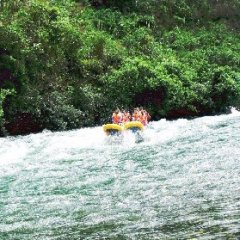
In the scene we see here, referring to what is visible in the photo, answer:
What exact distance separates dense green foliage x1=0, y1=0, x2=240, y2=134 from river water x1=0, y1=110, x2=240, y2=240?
307 inches

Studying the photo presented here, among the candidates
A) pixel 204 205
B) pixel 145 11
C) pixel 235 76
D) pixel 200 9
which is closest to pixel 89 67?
pixel 235 76

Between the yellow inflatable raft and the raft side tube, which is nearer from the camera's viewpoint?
the yellow inflatable raft

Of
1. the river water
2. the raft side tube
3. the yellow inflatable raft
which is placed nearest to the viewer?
the river water

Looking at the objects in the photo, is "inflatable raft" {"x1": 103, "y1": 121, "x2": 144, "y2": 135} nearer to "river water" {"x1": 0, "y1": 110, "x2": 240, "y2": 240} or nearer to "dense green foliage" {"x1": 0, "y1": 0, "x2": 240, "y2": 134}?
"river water" {"x1": 0, "y1": 110, "x2": 240, "y2": 240}

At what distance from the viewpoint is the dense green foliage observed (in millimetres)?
29266

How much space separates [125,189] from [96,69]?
22084 millimetres

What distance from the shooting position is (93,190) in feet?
42.7

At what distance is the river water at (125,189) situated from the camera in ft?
31.0

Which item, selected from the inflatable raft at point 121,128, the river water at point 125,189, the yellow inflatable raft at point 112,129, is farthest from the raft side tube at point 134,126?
the river water at point 125,189

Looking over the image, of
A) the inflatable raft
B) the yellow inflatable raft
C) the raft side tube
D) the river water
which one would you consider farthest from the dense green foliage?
the river water

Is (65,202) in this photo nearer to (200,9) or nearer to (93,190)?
(93,190)

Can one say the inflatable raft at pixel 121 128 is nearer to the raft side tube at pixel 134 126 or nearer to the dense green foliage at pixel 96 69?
the raft side tube at pixel 134 126

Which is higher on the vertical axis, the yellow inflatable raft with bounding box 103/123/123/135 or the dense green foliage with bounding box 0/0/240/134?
the dense green foliage with bounding box 0/0/240/134

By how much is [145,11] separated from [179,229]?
39431mm
